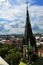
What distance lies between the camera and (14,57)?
8.46 m

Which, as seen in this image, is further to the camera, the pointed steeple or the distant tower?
the pointed steeple

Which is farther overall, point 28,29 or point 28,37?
point 28,29

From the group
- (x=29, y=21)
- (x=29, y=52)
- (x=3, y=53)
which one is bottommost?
(x=3, y=53)

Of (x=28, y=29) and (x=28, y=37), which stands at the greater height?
(x=28, y=29)

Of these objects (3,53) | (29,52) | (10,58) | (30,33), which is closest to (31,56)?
(29,52)

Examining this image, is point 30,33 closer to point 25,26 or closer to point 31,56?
point 25,26

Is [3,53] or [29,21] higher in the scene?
[29,21]

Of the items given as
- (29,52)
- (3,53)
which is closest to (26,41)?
(29,52)

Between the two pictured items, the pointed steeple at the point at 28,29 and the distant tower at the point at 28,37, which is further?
the pointed steeple at the point at 28,29

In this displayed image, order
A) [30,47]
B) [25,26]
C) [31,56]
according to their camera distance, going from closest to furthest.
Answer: [31,56]
[30,47]
[25,26]

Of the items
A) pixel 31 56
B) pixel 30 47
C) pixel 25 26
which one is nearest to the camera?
pixel 31 56

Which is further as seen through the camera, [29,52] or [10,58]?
[10,58]

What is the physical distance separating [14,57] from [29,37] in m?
0.93

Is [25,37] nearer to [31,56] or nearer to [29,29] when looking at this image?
[29,29]
